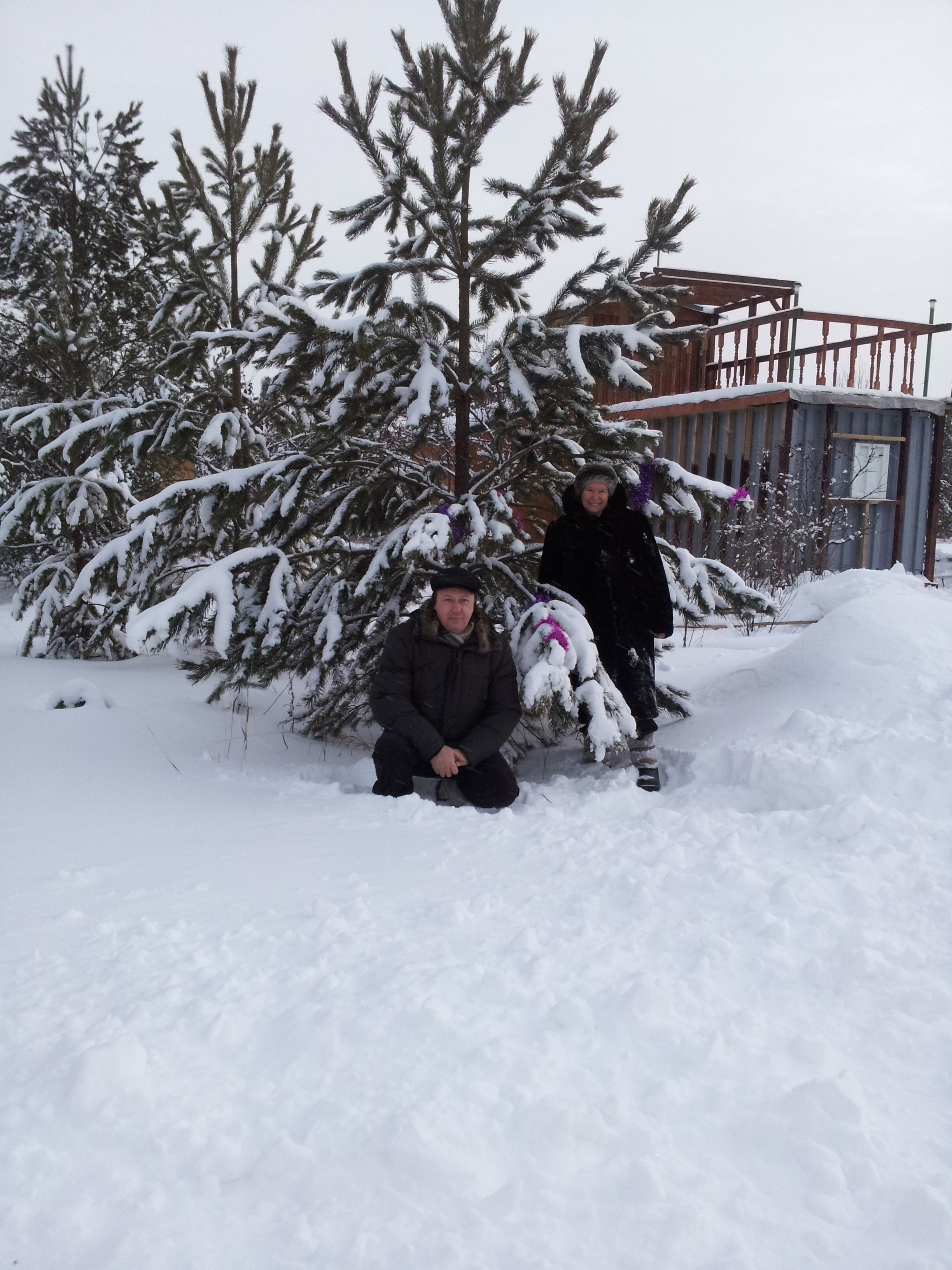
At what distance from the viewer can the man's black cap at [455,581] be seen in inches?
166

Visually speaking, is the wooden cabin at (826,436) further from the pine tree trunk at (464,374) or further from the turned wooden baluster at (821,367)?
the pine tree trunk at (464,374)

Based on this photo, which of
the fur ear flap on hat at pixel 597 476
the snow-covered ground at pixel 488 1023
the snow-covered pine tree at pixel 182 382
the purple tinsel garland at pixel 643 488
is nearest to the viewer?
the snow-covered ground at pixel 488 1023

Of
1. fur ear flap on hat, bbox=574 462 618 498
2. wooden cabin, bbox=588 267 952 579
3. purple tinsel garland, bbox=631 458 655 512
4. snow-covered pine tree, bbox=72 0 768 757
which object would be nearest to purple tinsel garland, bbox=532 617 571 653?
snow-covered pine tree, bbox=72 0 768 757

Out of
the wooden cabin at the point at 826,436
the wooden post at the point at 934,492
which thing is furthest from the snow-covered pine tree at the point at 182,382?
the wooden post at the point at 934,492

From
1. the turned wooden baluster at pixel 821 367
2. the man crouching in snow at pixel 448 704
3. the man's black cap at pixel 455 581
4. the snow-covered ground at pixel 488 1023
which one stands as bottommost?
the snow-covered ground at pixel 488 1023

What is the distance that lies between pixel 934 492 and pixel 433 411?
37.0 feet

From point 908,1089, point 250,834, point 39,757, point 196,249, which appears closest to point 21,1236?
point 908,1089

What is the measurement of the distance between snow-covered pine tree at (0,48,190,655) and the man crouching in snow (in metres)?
3.70

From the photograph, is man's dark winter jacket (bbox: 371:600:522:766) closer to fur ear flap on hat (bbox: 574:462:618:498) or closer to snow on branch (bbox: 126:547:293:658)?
snow on branch (bbox: 126:547:293:658)

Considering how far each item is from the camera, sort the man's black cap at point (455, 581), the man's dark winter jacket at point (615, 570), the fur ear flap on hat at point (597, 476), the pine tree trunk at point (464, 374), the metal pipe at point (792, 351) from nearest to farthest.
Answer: the man's black cap at point (455, 581) < the fur ear flap on hat at point (597, 476) < the man's dark winter jacket at point (615, 570) < the pine tree trunk at point (464, 374) < the metal pipe at point (792, 351)

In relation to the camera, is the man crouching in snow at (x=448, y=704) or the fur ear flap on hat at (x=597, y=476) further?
the fur ear flap on hat at (x=597, y=476)

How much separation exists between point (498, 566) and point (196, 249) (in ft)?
14.7

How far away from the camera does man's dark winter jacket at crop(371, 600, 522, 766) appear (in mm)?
4316

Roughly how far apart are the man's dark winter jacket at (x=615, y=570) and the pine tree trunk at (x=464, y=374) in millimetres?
770
